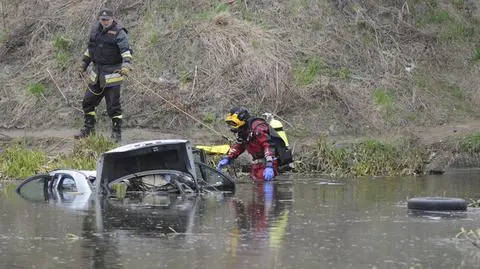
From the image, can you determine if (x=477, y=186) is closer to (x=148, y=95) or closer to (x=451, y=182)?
(x=451, y=182)

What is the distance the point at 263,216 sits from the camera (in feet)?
39.7

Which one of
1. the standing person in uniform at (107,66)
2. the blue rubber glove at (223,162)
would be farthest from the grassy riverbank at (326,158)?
the blue rubber glove at (223,162)

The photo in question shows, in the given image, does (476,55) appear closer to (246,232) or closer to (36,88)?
(36,88)

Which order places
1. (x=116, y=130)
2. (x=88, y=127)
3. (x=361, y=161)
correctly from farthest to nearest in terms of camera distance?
(x=88, y=127) < (x=116, y=130) < (x=361, y=161)

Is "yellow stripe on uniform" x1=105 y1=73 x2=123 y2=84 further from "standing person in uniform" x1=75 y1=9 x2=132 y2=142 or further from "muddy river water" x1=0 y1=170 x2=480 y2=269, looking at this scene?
"muddy river water" x1=0 y1=170 x2=480 y2=269

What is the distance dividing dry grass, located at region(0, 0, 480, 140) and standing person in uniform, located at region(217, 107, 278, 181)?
157 inches

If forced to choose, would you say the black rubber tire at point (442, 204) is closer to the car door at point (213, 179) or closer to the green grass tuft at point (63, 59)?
the car door at point (213, 179)

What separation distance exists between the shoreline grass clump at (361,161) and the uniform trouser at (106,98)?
3368 millimetres

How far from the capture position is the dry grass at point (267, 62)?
20.2m

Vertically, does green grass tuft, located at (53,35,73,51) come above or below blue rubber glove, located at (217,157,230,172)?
above

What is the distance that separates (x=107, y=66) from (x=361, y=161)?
15.5 ft

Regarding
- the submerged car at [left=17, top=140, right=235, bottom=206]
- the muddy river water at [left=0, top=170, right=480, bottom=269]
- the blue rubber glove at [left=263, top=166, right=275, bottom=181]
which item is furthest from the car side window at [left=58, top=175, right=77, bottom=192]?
the blue rubber glove at [left=263, top=166, right=275, bottom=181]

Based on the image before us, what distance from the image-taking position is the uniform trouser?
18109mm

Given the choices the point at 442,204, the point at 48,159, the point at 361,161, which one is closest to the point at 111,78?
the point at 48,159
